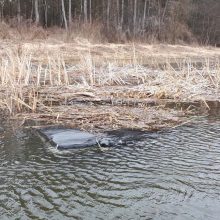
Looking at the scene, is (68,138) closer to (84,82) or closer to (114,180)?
(114,180)

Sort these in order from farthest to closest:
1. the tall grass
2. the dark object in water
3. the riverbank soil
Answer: the tall grass → the riverbank soil → the dark object in water

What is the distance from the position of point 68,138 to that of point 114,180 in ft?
5.96

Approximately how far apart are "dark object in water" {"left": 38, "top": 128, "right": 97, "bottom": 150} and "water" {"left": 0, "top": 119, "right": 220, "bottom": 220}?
216mm

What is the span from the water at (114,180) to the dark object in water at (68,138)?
0.22m

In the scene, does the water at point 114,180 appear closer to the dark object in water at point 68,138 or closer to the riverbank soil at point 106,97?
the dark object in water at point 68,138

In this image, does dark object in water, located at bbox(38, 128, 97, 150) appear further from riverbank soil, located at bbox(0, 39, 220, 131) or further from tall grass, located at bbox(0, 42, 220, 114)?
tall grass, located at bbox(0, 42, 220, 114)

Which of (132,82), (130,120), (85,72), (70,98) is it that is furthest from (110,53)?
(130,120)

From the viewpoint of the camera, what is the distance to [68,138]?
24.0ft

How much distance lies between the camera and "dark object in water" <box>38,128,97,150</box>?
7.10 m

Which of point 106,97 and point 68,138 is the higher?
point 68,138

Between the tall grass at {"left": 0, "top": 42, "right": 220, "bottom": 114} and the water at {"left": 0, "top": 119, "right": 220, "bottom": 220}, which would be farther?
the tall grass at {"left": 0, "top": 42, "right": 220, "bottom": 114}

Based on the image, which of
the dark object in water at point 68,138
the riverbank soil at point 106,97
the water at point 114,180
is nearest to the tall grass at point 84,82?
the riverbank soil at point 106,97

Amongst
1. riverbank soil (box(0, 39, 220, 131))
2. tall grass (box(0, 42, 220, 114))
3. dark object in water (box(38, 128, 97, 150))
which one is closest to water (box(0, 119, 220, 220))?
dark object in water (box(38, 128, 97, 150))

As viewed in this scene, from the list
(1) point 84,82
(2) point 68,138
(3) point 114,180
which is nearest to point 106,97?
(1) point 84,82
